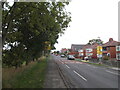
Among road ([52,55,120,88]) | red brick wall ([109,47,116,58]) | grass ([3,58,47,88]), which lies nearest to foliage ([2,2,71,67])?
grass ([3,58,47,88])

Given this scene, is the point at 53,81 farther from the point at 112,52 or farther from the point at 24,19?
the point at 112,52

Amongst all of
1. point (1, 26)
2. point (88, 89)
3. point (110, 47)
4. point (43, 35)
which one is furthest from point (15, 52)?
point (110, 47)

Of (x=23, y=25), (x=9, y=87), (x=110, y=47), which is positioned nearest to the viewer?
(x=9, y=87)

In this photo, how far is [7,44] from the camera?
55.1 ft

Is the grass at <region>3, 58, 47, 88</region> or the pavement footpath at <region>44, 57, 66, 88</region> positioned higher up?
the grass at <region>3, 58, 47, 88</region>

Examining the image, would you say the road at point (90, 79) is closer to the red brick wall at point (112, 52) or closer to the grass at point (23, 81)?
the grass at point (23, 81)

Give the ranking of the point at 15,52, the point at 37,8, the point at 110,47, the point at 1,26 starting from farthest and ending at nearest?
1. the point at 110,47
2. the point at 15,52
3. the point at 1,26
4. the point at 37,8

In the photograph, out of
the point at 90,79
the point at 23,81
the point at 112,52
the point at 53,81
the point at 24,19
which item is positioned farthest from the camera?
the point at 112,52

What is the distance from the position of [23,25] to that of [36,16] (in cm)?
418

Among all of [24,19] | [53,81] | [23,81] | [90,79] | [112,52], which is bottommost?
[90,79]

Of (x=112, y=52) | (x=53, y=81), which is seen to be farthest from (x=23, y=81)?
(x=112, y=52)

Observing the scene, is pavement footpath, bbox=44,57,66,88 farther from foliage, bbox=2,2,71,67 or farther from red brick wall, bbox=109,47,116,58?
red brick wall, bbox=109,47,116,58

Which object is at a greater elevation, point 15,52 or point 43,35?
point 43,35

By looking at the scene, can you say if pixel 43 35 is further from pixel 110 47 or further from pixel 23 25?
pixel 110 47
